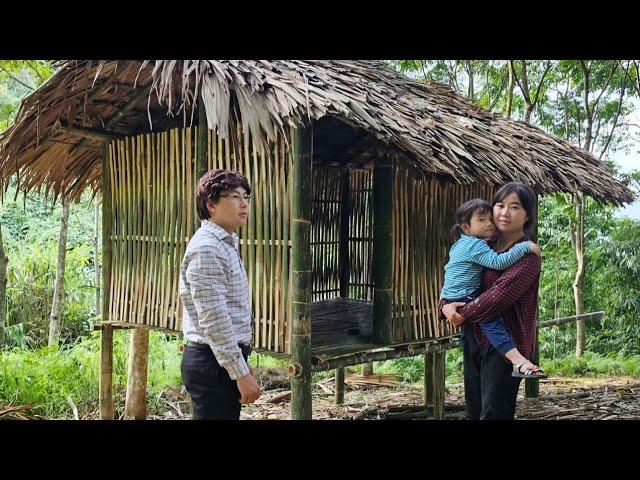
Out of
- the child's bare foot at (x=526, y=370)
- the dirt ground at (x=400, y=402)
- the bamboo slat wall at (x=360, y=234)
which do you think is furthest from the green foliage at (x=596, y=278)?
the child's bare foot at (x=526, y=370)

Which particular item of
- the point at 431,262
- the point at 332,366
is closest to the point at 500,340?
the point at 332,366

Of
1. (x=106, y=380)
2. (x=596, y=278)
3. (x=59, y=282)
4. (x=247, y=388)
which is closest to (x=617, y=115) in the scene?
(x=596, y=278)

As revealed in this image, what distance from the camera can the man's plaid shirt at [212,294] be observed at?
2.41m

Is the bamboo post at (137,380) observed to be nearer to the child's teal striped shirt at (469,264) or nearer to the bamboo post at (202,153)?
the bamboo post at (202,153)

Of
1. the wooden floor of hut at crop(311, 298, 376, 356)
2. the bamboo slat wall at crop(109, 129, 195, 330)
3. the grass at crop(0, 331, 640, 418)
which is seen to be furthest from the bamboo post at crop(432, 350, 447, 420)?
the grass at crop(0, 331, 640, 418)

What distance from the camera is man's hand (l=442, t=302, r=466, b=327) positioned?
2.93m

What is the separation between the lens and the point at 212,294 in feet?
7.92

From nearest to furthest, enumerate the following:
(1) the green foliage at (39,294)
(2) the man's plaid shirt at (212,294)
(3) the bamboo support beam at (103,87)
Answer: (2) the man's plaid shirt at (212,294) < (3) the bamboo support beam at (103,87) < (1) the green foliage at (39,294)

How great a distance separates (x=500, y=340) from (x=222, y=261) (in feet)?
4.20

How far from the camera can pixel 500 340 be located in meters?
2.83

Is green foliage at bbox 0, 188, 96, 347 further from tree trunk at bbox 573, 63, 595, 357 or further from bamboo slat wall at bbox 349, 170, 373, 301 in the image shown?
tree trunk at bbox 573, 63, 595, 357

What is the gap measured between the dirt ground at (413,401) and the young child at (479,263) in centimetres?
313
